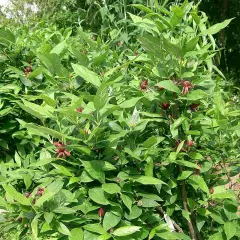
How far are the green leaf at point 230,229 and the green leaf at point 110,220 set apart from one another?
489 millimetres

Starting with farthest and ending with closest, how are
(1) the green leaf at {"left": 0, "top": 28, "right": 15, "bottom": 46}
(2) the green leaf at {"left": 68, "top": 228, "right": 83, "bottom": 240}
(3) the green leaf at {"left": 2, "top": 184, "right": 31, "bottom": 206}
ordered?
(1) the green leaf at {"left": 0, "top": 28, "right": 15, "bottom": 46} → (2) the green leaf at {"left": 68, "top": 228, "right": 83, "bottom": 240} → (3) the green leaf at {"left": 2, "top": 184, "right": 31, "bottom": 206}

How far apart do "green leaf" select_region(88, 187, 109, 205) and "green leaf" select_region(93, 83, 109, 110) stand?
34cm

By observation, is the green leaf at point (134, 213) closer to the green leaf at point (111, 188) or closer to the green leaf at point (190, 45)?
the green leaf at point (111, 188)

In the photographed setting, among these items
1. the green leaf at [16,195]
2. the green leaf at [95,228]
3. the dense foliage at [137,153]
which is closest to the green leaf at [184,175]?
the dense foliage at [137,153]

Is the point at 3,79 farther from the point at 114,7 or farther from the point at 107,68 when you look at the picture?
the point at 114,7

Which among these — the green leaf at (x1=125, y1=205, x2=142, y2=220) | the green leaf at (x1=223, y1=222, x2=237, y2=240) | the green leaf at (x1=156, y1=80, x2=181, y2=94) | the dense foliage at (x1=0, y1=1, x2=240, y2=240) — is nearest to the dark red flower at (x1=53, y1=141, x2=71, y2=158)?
the dense foliage at (x1=0, y1=1, x2=240, y2=240)

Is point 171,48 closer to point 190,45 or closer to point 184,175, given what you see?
point 190,45

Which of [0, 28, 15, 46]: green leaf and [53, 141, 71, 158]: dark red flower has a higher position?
[0, 28, 15, 46]: green leaf

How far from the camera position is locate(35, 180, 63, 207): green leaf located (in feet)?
4.51

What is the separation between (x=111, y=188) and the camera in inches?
59.5

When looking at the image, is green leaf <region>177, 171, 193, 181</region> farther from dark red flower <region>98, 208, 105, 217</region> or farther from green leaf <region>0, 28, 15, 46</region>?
green leaf <region>0, 28, 15, 46</region>

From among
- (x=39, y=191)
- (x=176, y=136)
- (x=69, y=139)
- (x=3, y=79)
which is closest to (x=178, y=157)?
(x=176, y=136)

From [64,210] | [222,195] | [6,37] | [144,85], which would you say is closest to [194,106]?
[144,85]

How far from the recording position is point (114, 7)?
4305 mm
